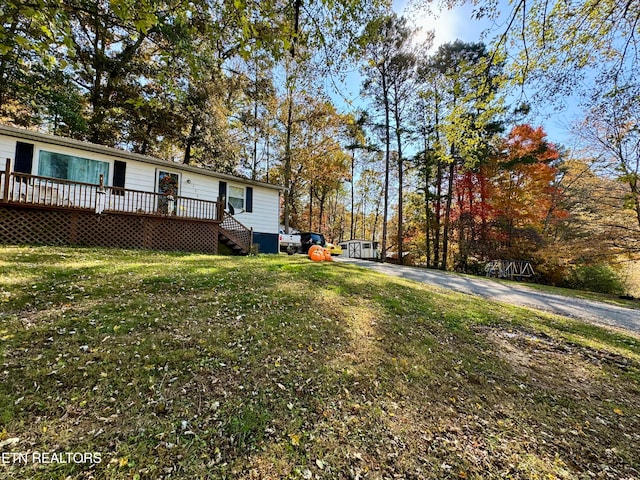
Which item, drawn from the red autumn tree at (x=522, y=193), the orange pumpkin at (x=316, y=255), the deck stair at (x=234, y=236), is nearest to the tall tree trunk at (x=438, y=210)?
the red autumn tree at (x=522, y=193)

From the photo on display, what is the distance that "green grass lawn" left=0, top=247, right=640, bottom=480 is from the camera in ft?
5.65

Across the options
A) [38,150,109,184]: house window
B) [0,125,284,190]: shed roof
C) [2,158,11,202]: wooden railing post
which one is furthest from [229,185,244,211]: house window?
[2,158,11,202]: wooden railing post

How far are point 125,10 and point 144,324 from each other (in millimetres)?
3100

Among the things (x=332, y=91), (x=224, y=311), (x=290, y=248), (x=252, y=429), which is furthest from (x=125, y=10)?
(x=290, y=248)

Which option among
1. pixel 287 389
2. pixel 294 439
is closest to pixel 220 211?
pixel 287 389

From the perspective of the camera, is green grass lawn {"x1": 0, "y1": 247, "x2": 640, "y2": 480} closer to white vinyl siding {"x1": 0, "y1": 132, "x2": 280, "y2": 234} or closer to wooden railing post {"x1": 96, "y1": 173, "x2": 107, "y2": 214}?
wooden railing post {"x1": 96, "y1": 173, "x2": 107, "y2": 214}

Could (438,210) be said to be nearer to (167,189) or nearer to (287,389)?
(167,189)

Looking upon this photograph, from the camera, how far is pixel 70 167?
8.63m

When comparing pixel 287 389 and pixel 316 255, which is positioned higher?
pixel 316 255

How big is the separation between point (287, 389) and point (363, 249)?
70.0ft

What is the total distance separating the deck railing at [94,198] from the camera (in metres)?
6.84

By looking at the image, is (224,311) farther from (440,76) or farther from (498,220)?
(498,220)

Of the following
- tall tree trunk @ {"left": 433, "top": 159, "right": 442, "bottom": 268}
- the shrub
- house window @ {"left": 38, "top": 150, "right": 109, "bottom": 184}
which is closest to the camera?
house window @ {"left": 38, "top": 150, "right": 109, "bottom": 184}

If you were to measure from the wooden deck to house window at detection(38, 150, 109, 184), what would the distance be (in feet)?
2.06
